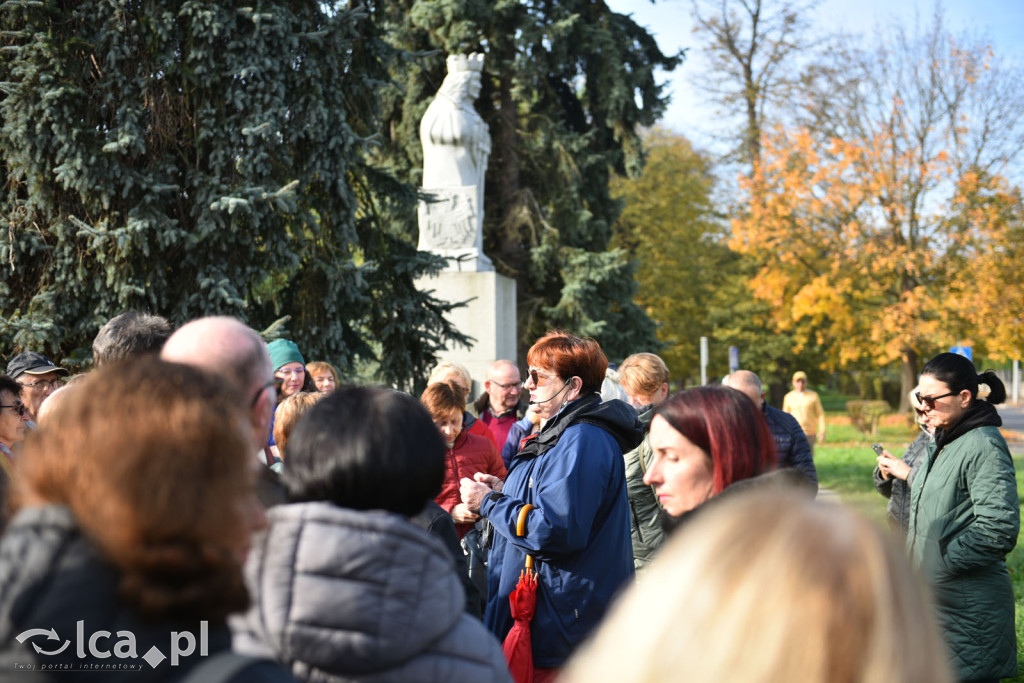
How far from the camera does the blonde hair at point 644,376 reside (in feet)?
17.6

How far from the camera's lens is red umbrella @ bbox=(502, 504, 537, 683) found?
11.3ft

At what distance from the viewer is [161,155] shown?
26.2 feet

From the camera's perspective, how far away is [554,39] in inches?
730

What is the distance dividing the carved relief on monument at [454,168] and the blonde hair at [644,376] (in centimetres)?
809

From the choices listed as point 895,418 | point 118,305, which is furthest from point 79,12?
point 895,418

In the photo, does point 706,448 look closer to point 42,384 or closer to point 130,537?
point 130,537

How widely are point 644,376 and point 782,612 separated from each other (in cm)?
439

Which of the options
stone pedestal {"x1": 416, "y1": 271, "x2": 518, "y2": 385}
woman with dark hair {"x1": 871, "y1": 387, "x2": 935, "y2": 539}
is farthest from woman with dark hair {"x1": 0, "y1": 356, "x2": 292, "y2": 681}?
stone pedestal {"x1": 416, "y1": 271, "x2": 518, "y2": 385}

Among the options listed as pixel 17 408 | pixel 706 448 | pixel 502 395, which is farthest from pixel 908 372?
pixel 706 448

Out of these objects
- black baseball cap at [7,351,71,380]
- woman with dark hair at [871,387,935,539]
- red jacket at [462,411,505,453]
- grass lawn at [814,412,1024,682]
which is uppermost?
black baseball cap at [7,351,71,380]

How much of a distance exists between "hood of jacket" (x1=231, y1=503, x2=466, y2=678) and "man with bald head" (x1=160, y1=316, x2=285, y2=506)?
516 mm

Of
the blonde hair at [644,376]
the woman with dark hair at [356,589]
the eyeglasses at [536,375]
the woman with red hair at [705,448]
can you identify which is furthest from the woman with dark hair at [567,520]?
the blonde hair at [644,376]

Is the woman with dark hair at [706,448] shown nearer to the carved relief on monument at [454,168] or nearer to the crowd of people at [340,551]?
the crowd of people at [340,551]

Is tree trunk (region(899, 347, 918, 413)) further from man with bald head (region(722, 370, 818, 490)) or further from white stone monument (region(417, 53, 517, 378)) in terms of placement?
man with bald head (region(722, 370, 818, 490))
